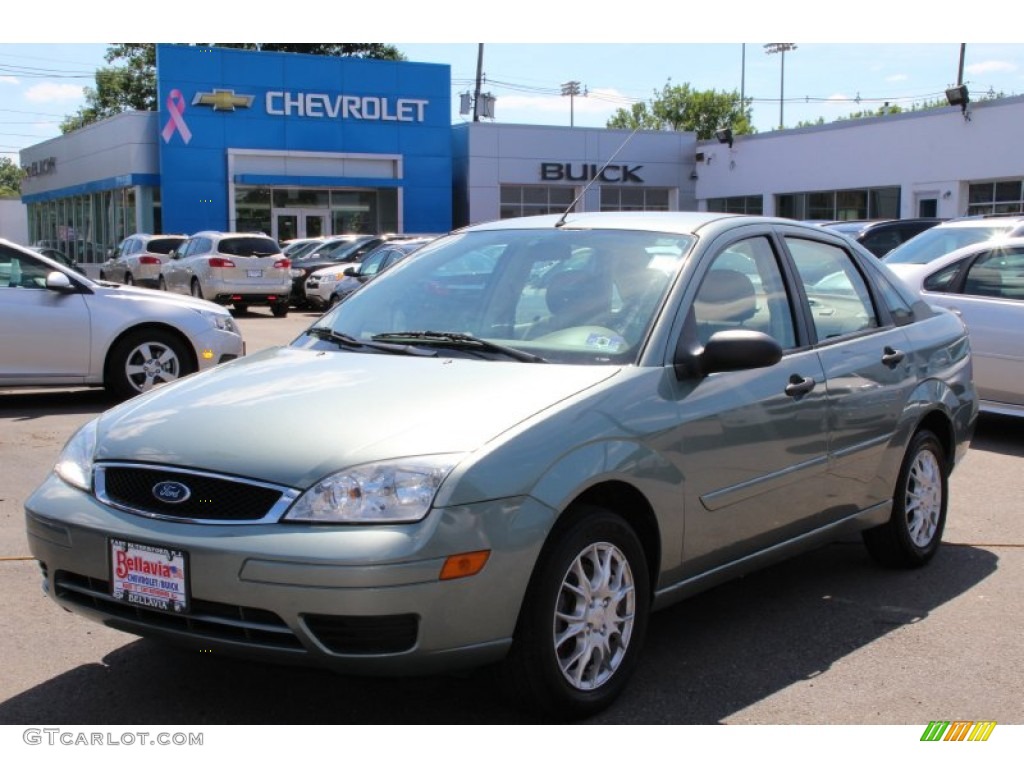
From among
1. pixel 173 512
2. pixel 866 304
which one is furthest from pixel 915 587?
pixel 173 512

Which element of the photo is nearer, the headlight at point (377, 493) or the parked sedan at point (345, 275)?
the headlight at point (377, 493)

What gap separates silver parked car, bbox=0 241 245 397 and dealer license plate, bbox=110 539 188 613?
6.61 m

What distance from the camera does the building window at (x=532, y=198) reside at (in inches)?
1599

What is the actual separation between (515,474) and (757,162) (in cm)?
3531

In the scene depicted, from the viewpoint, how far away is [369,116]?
37.6 meters

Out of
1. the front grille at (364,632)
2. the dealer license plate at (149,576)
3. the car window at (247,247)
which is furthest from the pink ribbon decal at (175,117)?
the front grille at (364,632)

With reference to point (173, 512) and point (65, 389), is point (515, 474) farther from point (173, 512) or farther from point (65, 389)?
point (65, 389)

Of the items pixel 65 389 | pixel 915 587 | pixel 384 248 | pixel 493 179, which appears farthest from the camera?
pixel 493 179

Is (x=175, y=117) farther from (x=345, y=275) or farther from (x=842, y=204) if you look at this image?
(x=842, y=204)

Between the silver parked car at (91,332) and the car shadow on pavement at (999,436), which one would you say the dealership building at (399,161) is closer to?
the car shadow on pavement at (999,436)

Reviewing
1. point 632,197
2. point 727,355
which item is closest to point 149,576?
point 727,355

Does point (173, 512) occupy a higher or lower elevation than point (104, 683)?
higher

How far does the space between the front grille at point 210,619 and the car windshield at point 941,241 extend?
28.7ft

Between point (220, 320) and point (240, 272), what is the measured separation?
522 inches
